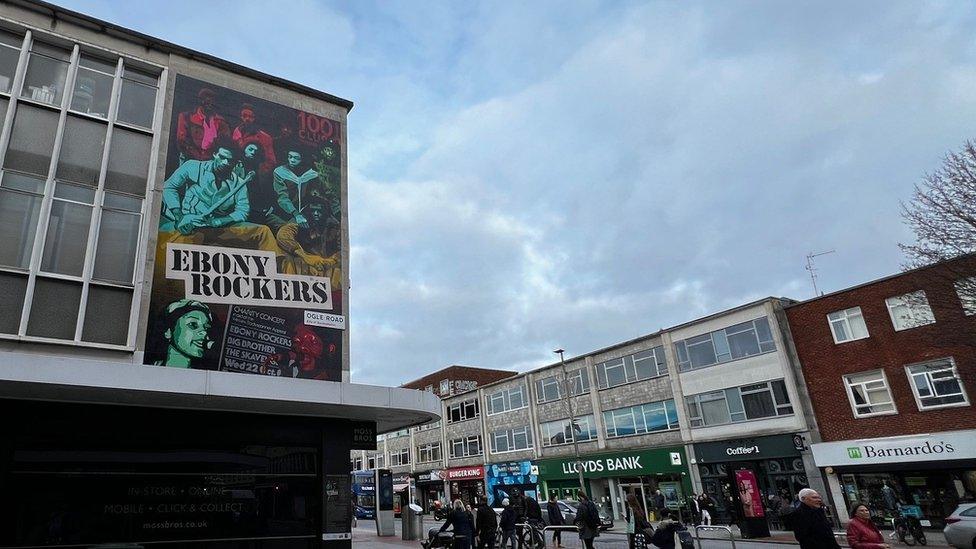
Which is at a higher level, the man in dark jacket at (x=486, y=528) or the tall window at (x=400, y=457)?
the tall window at (x=400, y=457)

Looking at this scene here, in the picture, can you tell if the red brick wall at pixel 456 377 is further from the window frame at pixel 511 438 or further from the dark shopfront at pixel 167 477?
the dark shopfront at pixel 167 477

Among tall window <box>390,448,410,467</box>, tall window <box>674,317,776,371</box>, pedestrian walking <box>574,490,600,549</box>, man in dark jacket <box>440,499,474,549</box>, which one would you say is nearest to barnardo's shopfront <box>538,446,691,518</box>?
tall window <box>674,317,776,371</box>

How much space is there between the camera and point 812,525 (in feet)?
23.6

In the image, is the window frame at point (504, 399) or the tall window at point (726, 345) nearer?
the tall window at point (726, 345)

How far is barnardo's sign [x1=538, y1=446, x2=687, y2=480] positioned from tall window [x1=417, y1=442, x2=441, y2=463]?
15495mm

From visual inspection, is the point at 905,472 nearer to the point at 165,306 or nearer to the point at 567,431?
the point at 567,431

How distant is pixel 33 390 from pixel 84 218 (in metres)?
4.36

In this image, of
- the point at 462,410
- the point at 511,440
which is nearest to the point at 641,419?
the point at 511,440

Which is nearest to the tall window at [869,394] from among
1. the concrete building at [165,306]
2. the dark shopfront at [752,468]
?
the dark shopfront at [752,468]

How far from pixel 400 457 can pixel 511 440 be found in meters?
19.5

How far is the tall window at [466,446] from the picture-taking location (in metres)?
47.8

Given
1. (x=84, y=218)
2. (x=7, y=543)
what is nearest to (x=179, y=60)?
(x=84, y=218)

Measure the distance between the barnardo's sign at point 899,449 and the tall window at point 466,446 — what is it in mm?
28183

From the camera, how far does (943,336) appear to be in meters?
20.4
